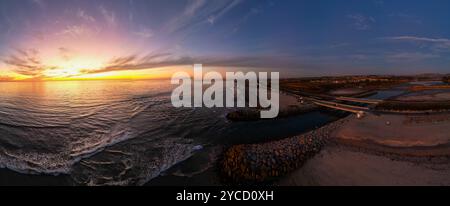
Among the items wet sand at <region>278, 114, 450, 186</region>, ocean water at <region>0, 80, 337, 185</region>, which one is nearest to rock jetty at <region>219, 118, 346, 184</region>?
wet sand at <region>278, 114, 450, 186</region>

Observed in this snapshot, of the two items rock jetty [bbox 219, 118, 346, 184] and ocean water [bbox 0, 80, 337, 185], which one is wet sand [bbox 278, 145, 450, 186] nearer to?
rock jetty [bbox 219, 118, 346, 184]

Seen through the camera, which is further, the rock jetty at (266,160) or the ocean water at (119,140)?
the ocean water at (119,140)

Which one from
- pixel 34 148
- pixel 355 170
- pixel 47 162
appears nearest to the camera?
pixel 355 170

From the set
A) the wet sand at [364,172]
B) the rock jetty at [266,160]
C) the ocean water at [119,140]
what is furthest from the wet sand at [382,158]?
the ocean water at [119,140]

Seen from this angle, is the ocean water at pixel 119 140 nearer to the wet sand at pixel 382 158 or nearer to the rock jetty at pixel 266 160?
the rock jetty at pixel 266 160

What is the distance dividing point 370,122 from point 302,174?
17.6 meters

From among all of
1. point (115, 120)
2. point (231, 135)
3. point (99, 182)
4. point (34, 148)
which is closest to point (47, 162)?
point (34, 148)

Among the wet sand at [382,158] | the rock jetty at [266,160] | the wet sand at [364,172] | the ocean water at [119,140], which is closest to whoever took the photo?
the wet sand at [364,172]

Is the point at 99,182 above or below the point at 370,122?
below

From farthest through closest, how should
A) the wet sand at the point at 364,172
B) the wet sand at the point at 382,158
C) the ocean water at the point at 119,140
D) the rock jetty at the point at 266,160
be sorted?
the ocean water at the point at 119,140, the rock jetty at the point at 266,160, the wet sand at the point at 382,158, the wet sand at the point at 364,172

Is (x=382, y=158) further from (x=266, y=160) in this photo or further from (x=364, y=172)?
(x=266, y=160)

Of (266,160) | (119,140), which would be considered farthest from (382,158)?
(119,140)

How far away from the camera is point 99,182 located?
12.4 metres
